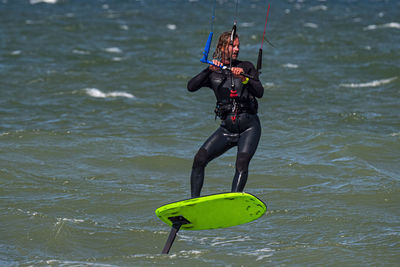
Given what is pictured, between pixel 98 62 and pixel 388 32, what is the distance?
14.5 m

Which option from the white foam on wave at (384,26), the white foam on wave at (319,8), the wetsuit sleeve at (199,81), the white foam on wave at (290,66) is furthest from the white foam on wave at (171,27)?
the wetsuit sleeve at (199,81)

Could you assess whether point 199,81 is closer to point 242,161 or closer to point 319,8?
point 242,161

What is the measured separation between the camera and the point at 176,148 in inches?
656

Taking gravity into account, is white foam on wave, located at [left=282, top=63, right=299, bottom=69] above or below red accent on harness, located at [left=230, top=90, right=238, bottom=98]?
below

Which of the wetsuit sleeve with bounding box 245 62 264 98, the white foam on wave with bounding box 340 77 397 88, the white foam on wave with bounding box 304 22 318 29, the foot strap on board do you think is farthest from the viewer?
the white foam on wave with bounding box 304 22 318 29

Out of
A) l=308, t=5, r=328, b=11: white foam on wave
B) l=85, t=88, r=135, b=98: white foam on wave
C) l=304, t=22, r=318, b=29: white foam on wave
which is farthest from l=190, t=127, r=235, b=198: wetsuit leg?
l=308, t=5, r=328, b=11: white foam on wave

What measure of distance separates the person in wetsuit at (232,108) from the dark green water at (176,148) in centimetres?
141

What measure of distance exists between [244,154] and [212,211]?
733 millimetres

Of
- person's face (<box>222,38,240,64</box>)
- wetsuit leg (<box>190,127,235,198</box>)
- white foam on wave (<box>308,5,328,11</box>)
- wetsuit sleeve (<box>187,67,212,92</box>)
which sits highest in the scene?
person's face (<box>222,38,240,64</box>)

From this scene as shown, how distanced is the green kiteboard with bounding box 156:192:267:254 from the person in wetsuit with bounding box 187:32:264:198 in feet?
0.62

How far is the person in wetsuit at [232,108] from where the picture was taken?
336 inches

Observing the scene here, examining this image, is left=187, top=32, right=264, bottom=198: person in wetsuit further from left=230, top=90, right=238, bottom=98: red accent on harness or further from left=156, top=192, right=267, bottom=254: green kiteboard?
left=156, top=192, right=267, bottom=254: green kiteboard

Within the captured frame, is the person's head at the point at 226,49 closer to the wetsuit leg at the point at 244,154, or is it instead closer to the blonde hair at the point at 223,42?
the blonde hair at the point at 223,42

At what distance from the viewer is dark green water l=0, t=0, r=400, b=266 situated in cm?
1052
